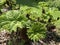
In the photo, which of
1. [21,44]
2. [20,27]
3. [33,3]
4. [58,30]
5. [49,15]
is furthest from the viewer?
[33,3]

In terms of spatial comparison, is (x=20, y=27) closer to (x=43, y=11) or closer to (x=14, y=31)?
(x=14, y=31)

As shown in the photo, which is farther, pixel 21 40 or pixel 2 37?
pixel 2 37

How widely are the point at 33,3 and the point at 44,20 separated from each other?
1470mm

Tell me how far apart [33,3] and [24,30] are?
5.71ft

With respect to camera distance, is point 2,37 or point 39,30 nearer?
point 39,30

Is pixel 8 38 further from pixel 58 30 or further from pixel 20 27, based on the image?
pixel 58 30

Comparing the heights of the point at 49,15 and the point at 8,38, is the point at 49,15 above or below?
above

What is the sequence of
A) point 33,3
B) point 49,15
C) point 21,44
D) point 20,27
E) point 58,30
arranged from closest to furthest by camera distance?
point 20,27
point 21,44
point 49,15
point 58,30
point 33,3

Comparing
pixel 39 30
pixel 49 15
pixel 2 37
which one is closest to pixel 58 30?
pixel 49 15

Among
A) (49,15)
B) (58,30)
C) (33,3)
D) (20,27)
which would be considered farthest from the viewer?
(33,3)

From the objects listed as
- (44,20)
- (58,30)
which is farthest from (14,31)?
(58,30)

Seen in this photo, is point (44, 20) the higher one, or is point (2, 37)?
point (44, 20)

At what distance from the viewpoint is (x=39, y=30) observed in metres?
4.25

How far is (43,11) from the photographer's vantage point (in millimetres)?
4777
